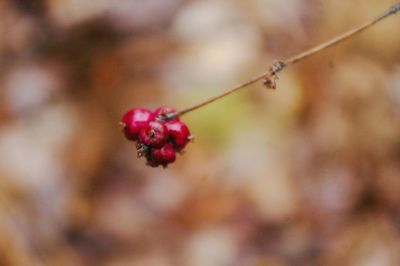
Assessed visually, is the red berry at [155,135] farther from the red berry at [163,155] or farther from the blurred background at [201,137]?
the blurred background at [201,137]

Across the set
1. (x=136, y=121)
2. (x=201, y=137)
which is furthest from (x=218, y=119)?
(x=136, y=121)

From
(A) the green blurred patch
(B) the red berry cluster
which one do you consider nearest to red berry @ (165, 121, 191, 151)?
(B) the red berry cluster

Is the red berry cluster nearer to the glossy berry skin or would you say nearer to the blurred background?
the glossy berry skin

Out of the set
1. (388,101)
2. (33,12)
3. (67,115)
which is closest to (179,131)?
(67,115)

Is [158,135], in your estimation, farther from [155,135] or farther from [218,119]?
[218,119]

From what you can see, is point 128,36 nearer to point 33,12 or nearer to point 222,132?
point 33,12

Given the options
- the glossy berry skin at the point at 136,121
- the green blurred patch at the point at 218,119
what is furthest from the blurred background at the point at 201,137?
the glossy berry skin at the point at 136,121

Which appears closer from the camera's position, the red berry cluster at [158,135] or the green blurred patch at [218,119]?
the red berry cluster at [158,135]
